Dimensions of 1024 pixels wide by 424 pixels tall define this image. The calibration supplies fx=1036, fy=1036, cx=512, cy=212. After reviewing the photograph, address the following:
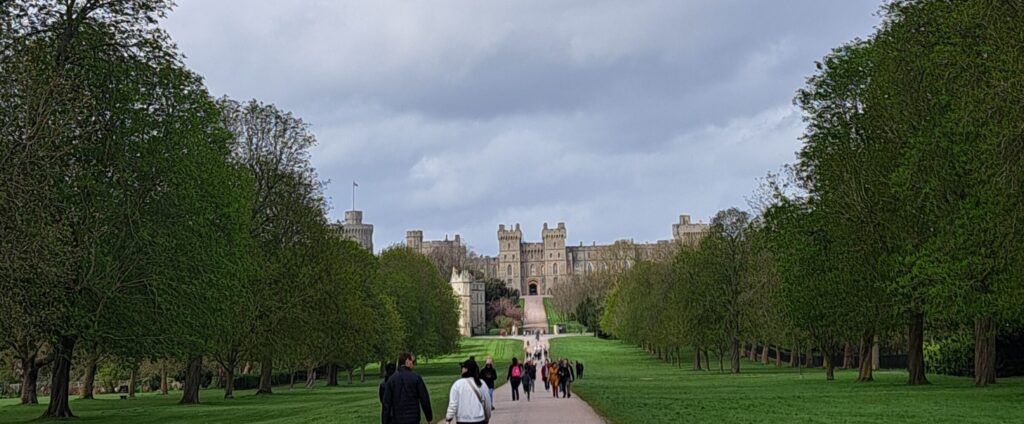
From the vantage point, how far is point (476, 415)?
12164 mm

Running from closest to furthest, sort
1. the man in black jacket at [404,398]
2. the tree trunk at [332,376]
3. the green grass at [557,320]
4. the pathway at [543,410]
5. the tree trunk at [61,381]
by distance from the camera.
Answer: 1. the man in black jacket at [404,398]
2. the pathway at [543,410]
3. the tree trunk at [61,381]
4. the tree trunk at [332,376]
5. the green grass at [557,320]

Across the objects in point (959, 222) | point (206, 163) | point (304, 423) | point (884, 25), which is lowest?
point (304, 423)

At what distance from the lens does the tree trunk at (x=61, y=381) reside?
93.5 ft

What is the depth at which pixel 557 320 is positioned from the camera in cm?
16512

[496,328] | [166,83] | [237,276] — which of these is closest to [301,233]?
[237,276]

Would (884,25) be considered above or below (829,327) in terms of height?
above

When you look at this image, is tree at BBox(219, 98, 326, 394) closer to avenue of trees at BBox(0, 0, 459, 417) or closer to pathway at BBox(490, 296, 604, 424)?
avenue of trees at BBox(0, 0, 459, 417)

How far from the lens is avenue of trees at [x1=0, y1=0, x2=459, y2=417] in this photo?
2144cm

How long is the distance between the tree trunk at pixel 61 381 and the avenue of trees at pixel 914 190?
23199mm

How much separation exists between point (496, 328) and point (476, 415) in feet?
469

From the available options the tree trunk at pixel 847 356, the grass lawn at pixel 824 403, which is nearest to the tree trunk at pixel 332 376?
the grass lawn at pixel 824 403

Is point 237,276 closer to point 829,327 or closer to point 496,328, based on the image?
point 829,327

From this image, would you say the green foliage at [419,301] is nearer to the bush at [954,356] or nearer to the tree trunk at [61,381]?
the bush at [954,356]

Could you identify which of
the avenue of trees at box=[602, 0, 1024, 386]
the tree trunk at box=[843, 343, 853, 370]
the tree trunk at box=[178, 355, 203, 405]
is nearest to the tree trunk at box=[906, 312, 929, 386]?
the avenue of trees at box=[602, 0, 1024, 386]
